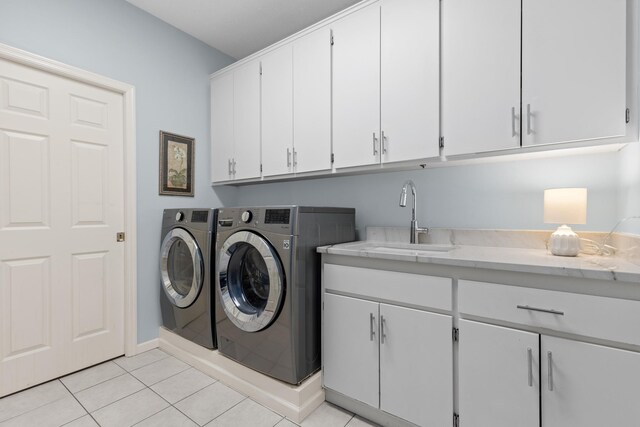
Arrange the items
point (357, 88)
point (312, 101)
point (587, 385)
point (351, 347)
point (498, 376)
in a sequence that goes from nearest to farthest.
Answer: point (587, 385) → point (498, 376) → point (351, 347) → point (357, 88) → point (312, 101)

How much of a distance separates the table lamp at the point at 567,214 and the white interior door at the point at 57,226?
2.74 meters

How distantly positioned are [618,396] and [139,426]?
2.03m

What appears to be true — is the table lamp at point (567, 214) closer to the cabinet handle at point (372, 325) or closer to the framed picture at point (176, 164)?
the cabinet handle at point (372, 325)

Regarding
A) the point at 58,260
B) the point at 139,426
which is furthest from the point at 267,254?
the point at 58,260

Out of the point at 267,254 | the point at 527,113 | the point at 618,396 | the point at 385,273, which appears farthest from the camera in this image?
the point at 267,254

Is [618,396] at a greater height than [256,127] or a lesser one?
lesser

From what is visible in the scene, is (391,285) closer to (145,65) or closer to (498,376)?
(498,376)

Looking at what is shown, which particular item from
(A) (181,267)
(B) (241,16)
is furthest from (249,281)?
(B) (241,16)

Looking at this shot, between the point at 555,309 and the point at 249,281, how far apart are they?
5.16ft

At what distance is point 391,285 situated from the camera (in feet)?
4.79

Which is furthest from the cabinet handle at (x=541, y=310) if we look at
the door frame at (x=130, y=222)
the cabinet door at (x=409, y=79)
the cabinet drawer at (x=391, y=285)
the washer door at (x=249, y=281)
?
the door frame at (x=130, y=222)

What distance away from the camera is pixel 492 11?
1.43m

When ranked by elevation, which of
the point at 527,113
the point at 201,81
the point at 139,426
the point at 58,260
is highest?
the point at 201,81

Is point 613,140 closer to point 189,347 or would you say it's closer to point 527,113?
point 527,113
